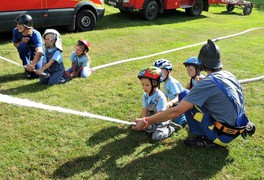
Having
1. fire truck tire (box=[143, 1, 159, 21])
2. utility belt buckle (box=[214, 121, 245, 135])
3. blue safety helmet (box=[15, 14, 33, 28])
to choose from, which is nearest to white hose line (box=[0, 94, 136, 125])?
blue safety helmet (box=[15, 14, 33, 28])

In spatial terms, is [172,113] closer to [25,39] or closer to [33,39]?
[33,39]

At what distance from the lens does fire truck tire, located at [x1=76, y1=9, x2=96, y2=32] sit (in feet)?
35.0

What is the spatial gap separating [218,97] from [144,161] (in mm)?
1154

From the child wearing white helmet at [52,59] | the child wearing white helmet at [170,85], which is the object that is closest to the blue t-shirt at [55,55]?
the child wearing white helmet at [52,59]

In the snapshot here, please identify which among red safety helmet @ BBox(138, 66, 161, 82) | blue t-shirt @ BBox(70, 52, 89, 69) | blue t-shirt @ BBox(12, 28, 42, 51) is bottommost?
blue t-shirt @ BBox(70, 52, 89, 69)

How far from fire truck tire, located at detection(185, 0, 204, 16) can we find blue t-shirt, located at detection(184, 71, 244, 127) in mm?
12255

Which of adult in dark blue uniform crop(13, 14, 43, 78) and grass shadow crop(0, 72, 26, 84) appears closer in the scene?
adult in dark blue uniform crop(13, 14, 43, 78)

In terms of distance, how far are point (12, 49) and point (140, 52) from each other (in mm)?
3359

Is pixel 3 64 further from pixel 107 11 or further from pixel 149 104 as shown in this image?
pixel 107 11

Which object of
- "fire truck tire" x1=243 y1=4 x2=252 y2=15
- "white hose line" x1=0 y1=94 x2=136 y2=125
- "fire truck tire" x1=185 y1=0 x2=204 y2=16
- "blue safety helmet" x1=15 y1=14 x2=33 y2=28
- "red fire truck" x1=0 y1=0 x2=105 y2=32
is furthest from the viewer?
"fire truck tire" x1=243 y1=4 x2=252 y2=15

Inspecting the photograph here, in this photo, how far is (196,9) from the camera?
15492 millimetres

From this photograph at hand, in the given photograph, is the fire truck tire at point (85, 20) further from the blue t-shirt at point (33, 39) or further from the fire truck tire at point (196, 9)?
the fire truck tire at point (196, 9)

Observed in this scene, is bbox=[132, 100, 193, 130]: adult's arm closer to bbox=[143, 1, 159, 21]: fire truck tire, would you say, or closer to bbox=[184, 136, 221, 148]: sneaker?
bbox=[184, 136, 221, 148]: sneaker

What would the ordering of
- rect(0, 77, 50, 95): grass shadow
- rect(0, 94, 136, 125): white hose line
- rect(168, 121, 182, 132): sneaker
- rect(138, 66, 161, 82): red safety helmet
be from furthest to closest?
rect(0, 77, 50, 95): grass shadow, rect(0, 94, 136, 125): white hose line, rect(168, 121, 182, 132): sneaker, rect(138, 66, 161, 82): red safety helmet
